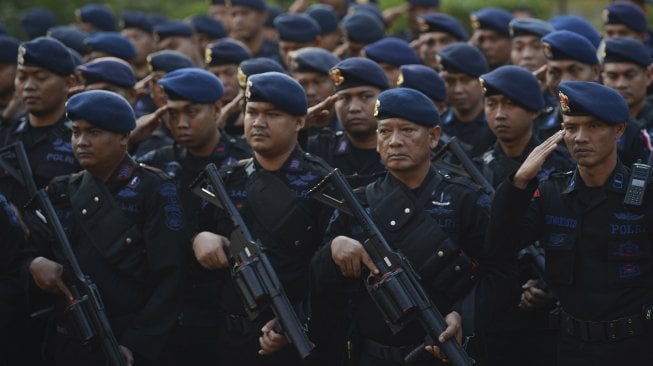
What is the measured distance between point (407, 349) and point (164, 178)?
6.59 feet

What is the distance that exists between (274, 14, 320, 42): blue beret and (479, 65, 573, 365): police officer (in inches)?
160

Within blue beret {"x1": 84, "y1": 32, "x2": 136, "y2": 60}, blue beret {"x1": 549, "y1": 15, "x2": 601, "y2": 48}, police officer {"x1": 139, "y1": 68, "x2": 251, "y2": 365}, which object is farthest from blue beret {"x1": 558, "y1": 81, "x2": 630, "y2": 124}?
blue beret {"x1": 84, "y1": 32, "x2": 136, "y2": 60}

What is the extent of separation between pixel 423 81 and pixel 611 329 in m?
3.25

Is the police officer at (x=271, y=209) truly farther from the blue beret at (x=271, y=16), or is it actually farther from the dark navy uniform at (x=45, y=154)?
the blue beret at (x=271, y=16)

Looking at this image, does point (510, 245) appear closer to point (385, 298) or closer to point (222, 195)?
point (385, 298)

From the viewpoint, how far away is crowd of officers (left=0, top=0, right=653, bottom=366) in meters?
6.16

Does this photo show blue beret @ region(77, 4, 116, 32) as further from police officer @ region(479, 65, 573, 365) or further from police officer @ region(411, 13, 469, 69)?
police officer @ region(479, 65, 573, 365)

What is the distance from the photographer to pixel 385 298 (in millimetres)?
5980

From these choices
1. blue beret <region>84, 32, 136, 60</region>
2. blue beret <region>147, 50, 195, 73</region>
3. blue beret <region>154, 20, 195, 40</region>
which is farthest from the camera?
blue beret <region>154, 20, 195, 40</region>

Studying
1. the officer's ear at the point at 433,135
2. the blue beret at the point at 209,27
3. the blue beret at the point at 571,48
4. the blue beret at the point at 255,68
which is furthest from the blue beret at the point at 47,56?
the blue beret at the point at 209,27

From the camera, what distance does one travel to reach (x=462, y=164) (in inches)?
282

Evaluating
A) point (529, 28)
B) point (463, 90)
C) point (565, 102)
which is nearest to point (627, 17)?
point (529, 28)

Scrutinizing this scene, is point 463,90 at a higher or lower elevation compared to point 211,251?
lower

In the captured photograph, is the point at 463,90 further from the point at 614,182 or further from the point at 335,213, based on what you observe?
the point at 614,182
